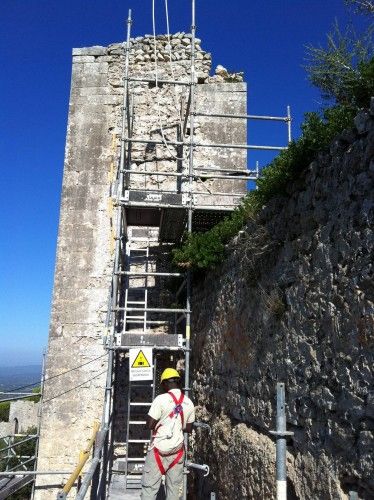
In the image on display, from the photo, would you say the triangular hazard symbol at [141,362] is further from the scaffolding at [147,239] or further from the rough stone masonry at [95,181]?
the rough stone masonry at [95,181]

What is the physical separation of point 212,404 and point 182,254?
1958 mm

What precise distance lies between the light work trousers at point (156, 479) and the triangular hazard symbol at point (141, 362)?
71.3 inches

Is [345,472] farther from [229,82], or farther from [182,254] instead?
[229,82]

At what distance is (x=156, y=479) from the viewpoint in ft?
16.1

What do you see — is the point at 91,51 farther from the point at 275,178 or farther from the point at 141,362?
the point at 275,178

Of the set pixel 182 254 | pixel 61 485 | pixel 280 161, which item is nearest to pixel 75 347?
pixel 61 485

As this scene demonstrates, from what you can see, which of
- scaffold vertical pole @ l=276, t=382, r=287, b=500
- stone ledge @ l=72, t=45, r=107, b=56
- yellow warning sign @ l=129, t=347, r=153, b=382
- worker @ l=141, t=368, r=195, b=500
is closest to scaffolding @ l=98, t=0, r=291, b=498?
yellow warning sign @ l=129, t=347, r=153, b=382

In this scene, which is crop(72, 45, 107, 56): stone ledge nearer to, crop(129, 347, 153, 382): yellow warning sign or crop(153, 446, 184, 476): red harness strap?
crop(129, 347, 153, 382): yellow warning sign

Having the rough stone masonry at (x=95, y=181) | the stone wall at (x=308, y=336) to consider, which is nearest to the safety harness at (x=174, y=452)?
the stone wall at (x=308, y=336)

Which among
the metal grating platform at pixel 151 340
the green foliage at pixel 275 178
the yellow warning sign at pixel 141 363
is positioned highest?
the green foliage at pixel 275 178

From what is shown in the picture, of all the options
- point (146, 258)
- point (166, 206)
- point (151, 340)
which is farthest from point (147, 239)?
point (151, 340)

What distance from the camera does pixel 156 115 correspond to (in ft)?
31.4

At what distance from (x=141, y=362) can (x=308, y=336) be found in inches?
138

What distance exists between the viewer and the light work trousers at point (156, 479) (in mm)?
4867
